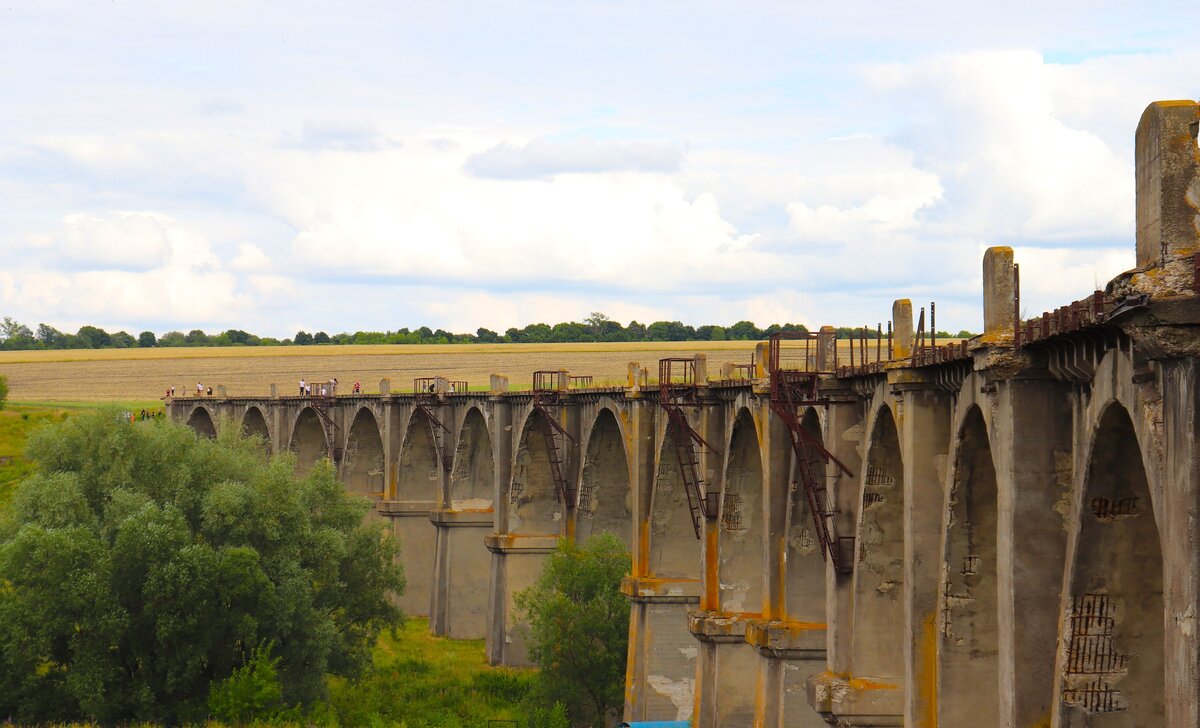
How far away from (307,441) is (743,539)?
44.2 meters

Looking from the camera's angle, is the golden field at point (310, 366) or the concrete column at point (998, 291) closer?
the concrete column at point (998, 291)

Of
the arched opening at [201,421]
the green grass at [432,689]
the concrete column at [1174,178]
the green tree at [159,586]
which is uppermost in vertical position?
the concrete column at [1174,178]

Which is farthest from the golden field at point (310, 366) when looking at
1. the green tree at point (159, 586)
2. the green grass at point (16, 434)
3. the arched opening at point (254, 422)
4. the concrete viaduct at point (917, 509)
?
the green tree at point (159, 586)

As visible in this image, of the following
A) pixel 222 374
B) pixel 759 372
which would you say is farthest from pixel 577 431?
pixel 222 374

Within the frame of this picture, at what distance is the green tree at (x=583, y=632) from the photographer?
3753cm

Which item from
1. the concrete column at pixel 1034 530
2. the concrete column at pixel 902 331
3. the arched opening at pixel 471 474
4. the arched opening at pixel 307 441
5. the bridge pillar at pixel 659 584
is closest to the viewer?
the concrete column at pixel 1034 530

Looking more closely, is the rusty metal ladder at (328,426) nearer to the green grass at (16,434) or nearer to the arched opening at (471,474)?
the arched opening at (471,474)

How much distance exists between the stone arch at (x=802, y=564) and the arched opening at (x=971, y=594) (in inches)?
335

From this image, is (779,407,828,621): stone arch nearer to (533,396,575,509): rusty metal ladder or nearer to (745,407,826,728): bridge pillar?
(745,407,826,728): bridge pillar

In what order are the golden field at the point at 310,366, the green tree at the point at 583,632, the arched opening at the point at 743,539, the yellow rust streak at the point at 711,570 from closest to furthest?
the arched opening at the point at 743,539 → the yellow rust streak at the point at 711,570 → the green tree at the point at 583,632 → the golden field at the point at 310,366

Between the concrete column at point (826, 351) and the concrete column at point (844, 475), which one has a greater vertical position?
the concrete column at point (826, 351)

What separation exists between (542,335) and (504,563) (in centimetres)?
9748

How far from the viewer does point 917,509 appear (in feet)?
67.2

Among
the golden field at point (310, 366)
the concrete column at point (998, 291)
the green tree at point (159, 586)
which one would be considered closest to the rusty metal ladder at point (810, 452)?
the concrete column at point (998, 291)
